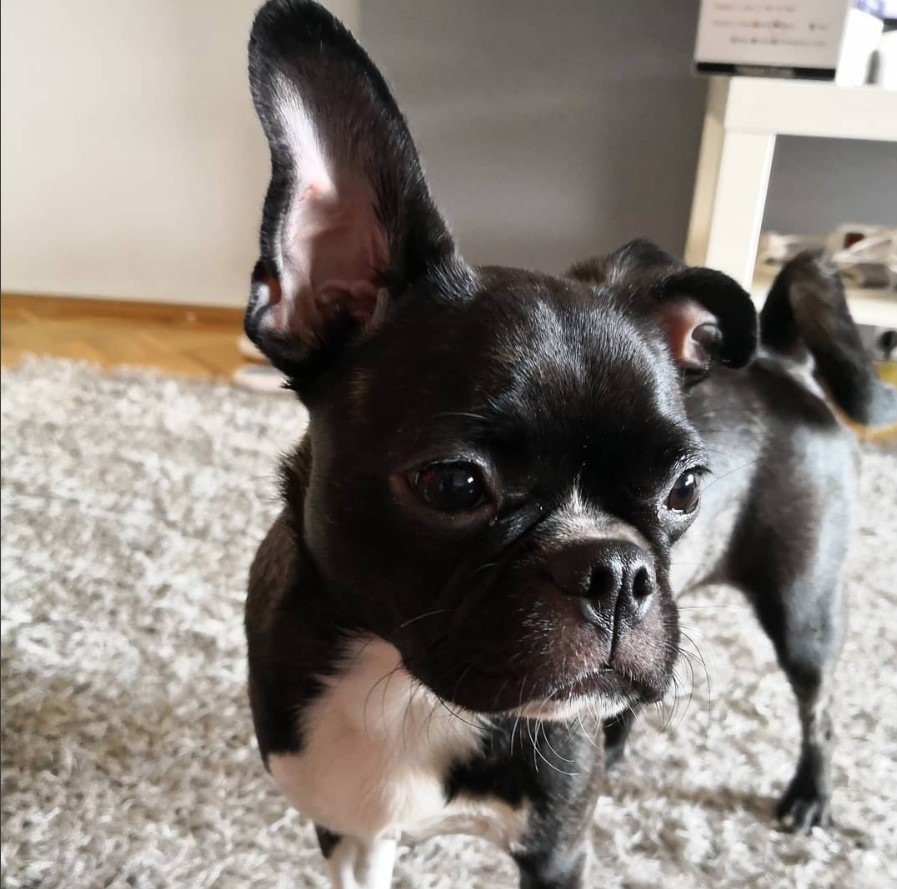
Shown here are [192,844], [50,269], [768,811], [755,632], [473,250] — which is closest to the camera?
[192,844]

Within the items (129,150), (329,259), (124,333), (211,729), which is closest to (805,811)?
(211,729)

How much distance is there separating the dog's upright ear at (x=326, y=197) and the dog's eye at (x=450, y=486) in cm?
18

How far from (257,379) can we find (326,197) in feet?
5.94

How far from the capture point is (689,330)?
1025 millimetres

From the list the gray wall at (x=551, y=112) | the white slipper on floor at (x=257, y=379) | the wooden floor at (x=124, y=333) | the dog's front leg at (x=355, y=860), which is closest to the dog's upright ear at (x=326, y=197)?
the dog's front leg at (x=355, y=860)

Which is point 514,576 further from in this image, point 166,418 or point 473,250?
point 473,250

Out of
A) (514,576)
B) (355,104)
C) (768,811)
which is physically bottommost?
(768,811)

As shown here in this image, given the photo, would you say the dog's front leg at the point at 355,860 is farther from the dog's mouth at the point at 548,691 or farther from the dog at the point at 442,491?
the dog's mouth at the point at 548,691

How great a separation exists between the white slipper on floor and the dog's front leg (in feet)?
5.22

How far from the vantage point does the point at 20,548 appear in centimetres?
188

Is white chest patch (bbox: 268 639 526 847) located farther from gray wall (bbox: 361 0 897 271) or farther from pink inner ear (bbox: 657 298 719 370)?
gray wall (bbox: 361 0 897 271)

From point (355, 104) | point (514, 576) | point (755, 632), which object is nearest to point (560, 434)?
point (514, 576)

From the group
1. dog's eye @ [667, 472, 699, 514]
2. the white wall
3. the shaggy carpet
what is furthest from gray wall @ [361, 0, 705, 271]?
dog's eye @ [667, 472, 699, 514]

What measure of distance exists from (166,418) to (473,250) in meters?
0.97
